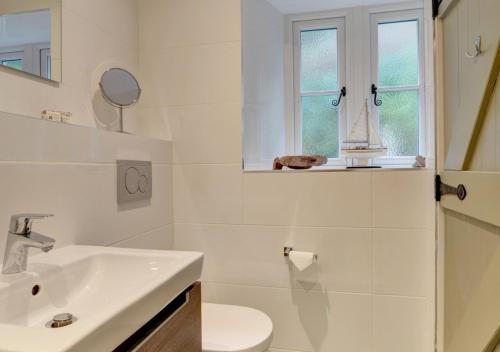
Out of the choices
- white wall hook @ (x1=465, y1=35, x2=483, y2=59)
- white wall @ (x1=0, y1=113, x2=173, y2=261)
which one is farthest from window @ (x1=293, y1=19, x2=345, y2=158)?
white wall hook @ (x1=465, y1=35, x2=483, y2=59)

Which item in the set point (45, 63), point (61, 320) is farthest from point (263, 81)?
point (61, 320)

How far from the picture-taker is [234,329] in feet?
4.86

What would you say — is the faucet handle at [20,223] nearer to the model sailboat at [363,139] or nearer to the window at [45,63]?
the window at [45,63]

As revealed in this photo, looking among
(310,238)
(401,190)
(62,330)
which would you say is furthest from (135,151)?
(401,190)

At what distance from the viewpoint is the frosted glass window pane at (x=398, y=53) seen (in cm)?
203

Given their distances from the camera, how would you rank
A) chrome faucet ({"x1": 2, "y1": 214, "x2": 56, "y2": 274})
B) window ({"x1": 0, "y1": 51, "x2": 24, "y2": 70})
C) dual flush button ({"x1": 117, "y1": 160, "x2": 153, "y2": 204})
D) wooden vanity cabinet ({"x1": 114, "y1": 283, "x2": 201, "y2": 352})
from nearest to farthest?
wooden vanity cabinet ({"x1": 114, "y1": 283, "x2": 201, "y2": 352}), chrome faucet ({"x1": 2, "y1": 214, "x2": 56, "y2": 274}), window ({"x1": 0, "y1": 51, "x2": 24, "y2": 70}), dual flush button ({"x1": 117, "y1": 160, "x2": 153, "y2": 204})

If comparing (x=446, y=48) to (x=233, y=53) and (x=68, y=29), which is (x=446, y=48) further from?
(x=68, y=29)

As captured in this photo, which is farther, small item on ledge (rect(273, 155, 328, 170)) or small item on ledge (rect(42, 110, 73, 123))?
small item on ledge (rect(273, 155, 328, 170))

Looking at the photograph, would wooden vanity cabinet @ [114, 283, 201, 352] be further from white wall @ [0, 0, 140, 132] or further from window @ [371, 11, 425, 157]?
window @ [371, 11, 425, 157]

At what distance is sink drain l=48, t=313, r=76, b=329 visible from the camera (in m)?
0.81

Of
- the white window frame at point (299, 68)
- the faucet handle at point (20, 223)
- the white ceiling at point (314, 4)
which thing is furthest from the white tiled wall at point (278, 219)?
the faucet handle at point (20, 223)

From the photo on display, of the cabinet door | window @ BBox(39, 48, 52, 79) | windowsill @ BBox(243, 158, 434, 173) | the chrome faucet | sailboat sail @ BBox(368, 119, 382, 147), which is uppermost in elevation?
window @ BBox(39, 48, 52, 79)

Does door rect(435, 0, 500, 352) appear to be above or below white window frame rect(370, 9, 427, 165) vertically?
below

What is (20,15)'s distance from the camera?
1212 millimetres
